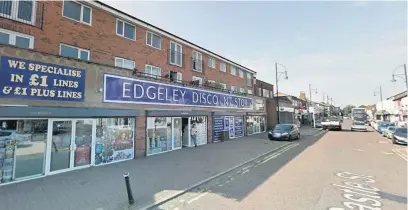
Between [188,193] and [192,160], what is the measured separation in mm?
4624

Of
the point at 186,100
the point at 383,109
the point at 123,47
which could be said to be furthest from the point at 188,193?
the point at 383,109

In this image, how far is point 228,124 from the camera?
70.9 ft

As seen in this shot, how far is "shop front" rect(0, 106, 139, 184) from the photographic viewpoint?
775 centimetres

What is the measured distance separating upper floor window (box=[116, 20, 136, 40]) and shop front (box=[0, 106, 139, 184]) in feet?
21.7

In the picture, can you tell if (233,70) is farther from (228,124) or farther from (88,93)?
(88,93)

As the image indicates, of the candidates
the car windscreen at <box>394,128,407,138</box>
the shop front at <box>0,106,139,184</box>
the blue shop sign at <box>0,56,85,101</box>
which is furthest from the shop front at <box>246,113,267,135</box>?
the blue shop sign at <box>0,56,85,101</box>

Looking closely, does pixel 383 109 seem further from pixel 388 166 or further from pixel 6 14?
pixel 6 14

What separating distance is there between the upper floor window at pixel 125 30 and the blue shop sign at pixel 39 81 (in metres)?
6.58

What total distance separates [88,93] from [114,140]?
2576 millimetres

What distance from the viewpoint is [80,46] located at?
13102 mm

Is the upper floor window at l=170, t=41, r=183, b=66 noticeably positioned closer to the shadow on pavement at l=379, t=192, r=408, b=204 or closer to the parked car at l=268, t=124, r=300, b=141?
the parked car at l=268, t=124, r=300, b=141

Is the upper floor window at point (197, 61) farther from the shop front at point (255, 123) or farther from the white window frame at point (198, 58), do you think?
the shop front at point (255, 123)

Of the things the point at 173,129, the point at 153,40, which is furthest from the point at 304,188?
the point at 153,40

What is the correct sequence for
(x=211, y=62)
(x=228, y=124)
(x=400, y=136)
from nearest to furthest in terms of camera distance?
(x=400, y=136), (x=228, y=124), (x=211, y=62)
